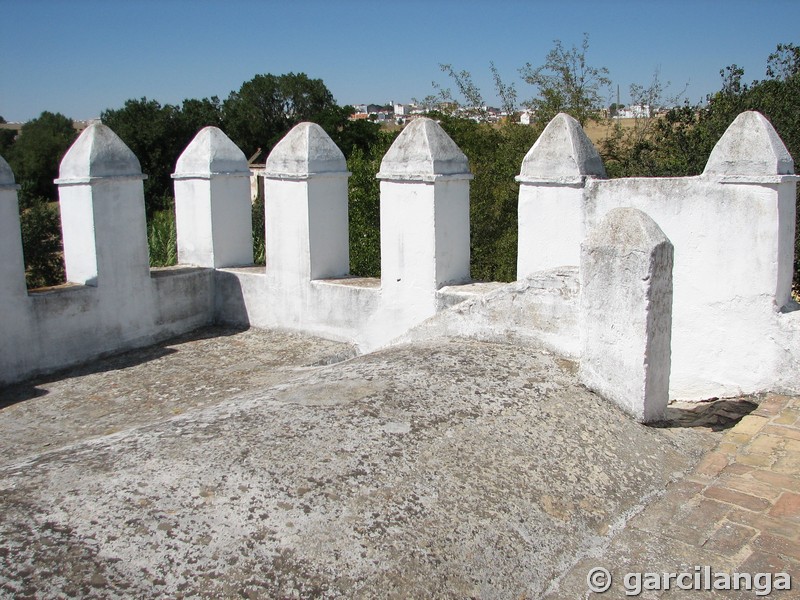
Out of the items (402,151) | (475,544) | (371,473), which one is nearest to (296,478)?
(371,473)

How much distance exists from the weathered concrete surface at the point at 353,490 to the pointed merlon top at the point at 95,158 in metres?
3.78

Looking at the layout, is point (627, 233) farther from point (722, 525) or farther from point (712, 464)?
point (722, 525)

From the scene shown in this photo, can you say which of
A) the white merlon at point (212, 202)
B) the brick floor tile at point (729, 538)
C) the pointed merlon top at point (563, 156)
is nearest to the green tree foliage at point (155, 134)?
the white merlon at point (212, 202)

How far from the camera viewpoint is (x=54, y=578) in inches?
101

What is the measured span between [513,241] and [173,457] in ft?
35.8

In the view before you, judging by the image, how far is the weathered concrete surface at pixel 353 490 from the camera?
9.07ft

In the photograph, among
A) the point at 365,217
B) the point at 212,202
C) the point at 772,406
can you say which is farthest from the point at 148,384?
the point at 365,217

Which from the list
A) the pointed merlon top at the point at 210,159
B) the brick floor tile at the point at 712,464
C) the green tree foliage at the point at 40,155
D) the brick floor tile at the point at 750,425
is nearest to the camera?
the brick floor tile at the point at 712,464

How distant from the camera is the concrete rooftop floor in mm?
2787

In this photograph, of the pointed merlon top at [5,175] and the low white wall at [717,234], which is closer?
the low white wall at [717,234]

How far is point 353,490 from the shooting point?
3270mm

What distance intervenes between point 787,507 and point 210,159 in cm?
628

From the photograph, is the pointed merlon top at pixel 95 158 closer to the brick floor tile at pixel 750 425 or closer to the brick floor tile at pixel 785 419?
the brick floor tile at pixel 750 425

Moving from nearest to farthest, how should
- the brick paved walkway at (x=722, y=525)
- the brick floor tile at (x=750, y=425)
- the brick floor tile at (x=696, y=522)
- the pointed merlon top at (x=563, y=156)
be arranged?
the brick paved walkway at (x=722, y=525)
the brick floor tile at (x=696, y=522)
the brick floor tile at (x=750, y=425)
the pointed merlon top at (x=563, y=156)
